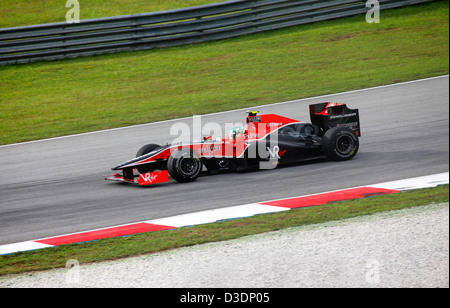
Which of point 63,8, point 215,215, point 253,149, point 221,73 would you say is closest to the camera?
point 215,215

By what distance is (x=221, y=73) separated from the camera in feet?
54.3

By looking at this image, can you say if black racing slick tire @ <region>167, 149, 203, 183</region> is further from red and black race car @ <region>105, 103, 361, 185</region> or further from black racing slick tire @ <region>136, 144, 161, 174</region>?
black racing slick tire @ <region>136, 144, 161, 174</region>

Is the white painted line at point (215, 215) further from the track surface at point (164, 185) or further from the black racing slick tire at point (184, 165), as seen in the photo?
the black racing slick tire at point (184, 165)

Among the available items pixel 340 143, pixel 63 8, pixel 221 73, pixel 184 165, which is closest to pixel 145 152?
pixel 184 165

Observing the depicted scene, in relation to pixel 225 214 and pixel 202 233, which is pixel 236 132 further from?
pixel 202 233

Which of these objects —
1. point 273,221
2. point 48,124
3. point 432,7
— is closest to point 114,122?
point 48,124

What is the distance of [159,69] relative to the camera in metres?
17.1

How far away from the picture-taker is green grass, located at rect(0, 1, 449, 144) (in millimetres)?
14055

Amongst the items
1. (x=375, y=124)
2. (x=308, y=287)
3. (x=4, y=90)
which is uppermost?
(x=4, y=90)

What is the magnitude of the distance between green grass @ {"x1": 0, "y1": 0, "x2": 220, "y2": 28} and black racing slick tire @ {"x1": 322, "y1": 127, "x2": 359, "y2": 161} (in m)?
13.0

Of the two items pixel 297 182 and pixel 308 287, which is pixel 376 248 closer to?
pixel 308 287

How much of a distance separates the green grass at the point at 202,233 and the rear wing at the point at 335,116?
2.39m

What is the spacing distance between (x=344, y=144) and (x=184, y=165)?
2757 millimetres

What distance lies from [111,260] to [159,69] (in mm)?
11751
